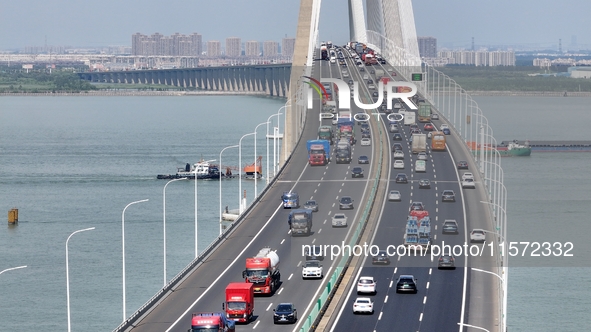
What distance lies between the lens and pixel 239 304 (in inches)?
1523

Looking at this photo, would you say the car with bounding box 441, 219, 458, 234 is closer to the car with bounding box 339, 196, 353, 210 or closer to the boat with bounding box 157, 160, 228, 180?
the car with bounding box 339, 196, 353, 210

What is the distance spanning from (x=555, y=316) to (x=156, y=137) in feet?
337

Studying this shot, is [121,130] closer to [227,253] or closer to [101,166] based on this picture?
[101,166]

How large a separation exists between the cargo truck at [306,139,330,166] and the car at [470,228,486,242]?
25.2m

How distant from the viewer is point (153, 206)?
84875 mm

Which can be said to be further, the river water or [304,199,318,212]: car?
[304,199,318,212]: car

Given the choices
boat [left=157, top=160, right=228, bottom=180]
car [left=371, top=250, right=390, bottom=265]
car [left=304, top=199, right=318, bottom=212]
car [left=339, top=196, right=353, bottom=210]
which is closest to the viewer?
car [left=371, top=250, right=390, bottom=265]

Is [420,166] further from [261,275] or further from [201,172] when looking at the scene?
[201,172]

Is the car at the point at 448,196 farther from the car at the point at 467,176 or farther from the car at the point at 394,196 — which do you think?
the car at the point at 467,176

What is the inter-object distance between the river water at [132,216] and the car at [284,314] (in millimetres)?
11757

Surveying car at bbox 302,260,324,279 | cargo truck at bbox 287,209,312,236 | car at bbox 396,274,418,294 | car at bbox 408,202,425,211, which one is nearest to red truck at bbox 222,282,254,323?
car at bbox 396,274,418,294

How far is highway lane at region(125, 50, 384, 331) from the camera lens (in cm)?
4062

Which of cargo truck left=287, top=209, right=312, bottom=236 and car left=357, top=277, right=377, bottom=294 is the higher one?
cargo truck left=287, top=209, right=312, bottom=236

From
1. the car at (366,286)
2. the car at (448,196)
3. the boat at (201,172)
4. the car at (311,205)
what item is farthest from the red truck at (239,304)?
the boat at (201,172)
